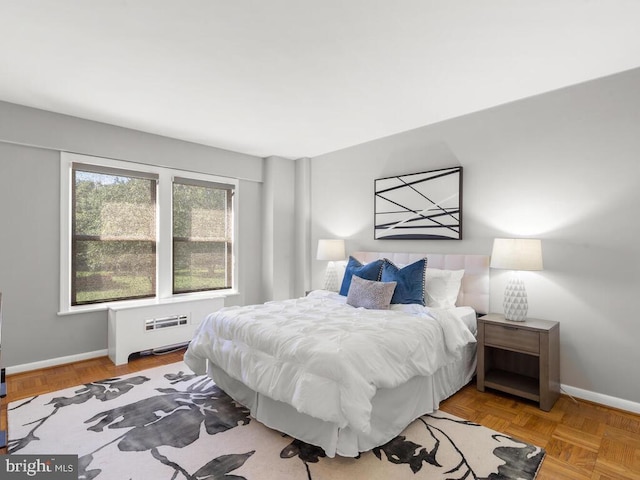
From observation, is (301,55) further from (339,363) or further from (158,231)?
(158,231)

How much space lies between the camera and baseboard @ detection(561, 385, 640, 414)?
2596 millimetres

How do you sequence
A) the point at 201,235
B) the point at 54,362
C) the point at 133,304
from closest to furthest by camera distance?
the point at 54,362 < the point at 133,304 < the point at 201,235

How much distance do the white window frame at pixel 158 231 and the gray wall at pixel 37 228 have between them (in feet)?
0.20

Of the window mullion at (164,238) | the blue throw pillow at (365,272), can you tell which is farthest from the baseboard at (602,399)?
the window mullion at (164,238)

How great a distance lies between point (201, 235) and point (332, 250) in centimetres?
186

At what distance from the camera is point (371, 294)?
3.13m

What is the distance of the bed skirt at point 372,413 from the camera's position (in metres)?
1.93

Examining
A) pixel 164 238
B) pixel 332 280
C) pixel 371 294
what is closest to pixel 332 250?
pixel 332 280

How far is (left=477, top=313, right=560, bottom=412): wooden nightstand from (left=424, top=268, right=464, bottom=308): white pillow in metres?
0.36

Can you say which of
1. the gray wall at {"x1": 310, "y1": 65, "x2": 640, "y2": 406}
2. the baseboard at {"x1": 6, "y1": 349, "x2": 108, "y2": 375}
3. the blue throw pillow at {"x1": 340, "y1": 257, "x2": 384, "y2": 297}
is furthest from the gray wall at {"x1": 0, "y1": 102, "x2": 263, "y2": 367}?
the gray wall at {"x1": 310, "y1": 65, "x2": 640, "y2": 406}


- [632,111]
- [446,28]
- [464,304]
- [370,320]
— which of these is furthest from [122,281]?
[632,111]

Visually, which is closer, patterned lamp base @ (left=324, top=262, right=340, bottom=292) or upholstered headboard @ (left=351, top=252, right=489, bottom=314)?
upholstered headboard @ (left=351, top=252, right=489, bottom=314)

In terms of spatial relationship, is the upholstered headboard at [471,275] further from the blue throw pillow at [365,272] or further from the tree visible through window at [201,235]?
the tree visible through window at [201,235]

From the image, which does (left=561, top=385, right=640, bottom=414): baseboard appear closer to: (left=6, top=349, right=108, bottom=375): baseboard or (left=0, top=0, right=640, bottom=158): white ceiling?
(left=0, top=0, right=640, bottom=158): white ceiling
